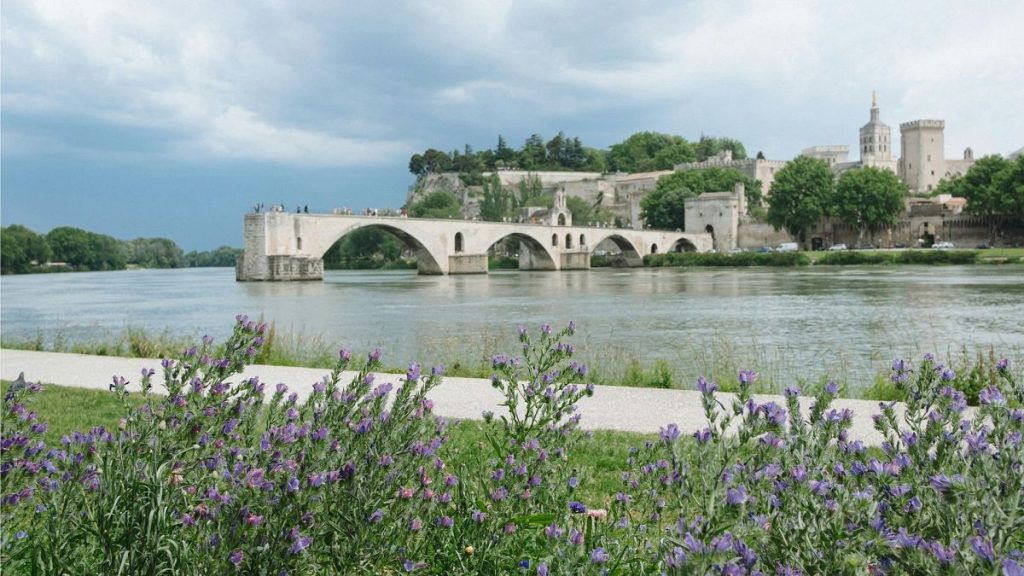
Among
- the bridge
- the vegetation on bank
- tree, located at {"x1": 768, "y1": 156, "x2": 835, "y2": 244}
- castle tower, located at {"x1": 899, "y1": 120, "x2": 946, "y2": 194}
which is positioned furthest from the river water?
castle tower, located at {"x1": 899, "y1": 120, "x2": 946, "y2": 194}

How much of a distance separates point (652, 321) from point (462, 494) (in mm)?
16331

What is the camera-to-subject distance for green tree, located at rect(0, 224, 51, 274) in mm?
68062

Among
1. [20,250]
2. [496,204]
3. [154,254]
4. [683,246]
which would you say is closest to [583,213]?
[496,204]

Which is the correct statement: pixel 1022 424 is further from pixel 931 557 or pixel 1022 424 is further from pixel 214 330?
pixel 214 330

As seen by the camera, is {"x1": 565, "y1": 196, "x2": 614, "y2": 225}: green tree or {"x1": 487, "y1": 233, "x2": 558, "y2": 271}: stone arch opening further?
{"x1": 565, "y1": 196, "x2": 614, "y2": 225}: green tree

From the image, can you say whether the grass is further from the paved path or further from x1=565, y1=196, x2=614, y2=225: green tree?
x1=565, y1=196, x2=614, y2=225: green tree

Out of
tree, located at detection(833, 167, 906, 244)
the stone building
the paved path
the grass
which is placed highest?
the stone building

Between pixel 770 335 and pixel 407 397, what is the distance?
13888 mm

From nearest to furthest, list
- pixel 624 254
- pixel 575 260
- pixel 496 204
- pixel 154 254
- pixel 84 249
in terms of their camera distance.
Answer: pixel 575 260 < pixel 624 254 < pixel 84 249 < pixel 496 204 < pixel 154 254

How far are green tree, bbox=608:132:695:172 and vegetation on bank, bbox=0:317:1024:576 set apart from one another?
4631 inches

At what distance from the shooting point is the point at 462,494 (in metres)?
2.52

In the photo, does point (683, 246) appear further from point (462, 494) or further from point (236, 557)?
point (236, 557)

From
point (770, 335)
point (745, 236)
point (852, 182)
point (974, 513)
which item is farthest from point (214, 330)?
point (745, 236)

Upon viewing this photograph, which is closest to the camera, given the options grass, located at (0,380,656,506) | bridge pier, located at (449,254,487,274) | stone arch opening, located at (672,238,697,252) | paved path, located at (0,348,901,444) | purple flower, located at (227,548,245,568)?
purple flower, located at (227,548,245,568)
